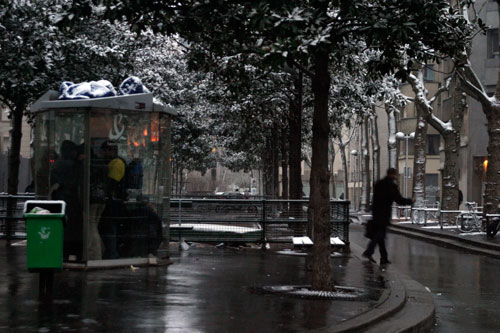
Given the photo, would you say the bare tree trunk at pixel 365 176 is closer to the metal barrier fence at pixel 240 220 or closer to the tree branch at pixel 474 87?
the tree branch at pixel 474 87

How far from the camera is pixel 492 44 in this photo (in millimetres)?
50000

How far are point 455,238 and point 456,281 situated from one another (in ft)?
41.2

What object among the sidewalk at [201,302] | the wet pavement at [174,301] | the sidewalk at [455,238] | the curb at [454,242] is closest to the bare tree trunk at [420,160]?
the sidewalk at [455,238]

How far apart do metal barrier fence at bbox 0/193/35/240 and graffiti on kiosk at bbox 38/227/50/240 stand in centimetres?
978

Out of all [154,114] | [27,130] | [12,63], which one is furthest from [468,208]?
[27,130]

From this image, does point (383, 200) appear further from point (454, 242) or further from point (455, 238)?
point (455, 238)

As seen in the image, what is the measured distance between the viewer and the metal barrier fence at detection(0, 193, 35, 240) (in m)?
20.1

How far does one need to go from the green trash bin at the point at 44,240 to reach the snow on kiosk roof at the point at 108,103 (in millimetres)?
3128

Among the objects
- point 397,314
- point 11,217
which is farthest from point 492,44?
point 397,314

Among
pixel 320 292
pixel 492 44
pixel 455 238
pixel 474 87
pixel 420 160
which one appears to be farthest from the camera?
pixel 492 44

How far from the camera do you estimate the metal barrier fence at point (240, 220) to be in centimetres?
2066

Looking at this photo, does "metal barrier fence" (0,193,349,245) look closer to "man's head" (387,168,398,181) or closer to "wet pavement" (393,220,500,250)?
"man's head" (387,168,398,181)

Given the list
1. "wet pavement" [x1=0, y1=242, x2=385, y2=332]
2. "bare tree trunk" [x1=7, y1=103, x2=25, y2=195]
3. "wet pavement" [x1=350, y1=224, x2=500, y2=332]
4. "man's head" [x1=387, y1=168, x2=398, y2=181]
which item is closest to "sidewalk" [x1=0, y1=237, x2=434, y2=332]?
"wet pavement" [x1=0, y1=242, x2=385, y2=332]

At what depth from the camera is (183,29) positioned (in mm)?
11242
